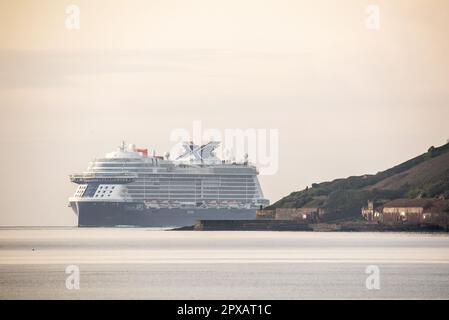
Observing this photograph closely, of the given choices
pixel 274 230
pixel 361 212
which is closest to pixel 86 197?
pixel 274 230

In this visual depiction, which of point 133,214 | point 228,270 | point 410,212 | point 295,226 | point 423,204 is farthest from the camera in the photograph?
point 410,212

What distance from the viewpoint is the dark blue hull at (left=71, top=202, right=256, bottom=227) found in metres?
63.9

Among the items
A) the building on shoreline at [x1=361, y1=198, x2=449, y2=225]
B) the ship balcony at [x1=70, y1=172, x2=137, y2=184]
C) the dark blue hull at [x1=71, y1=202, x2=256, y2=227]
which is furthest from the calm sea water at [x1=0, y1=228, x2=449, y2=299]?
the building on shoreline at [x1=361, y1=198, x2=449, y2=225]

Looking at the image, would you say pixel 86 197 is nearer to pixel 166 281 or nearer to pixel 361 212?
pixel 361 212

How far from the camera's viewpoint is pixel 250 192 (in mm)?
66250

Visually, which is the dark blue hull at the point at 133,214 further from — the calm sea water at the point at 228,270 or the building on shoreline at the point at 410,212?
the calm sea water at the point at 228,270

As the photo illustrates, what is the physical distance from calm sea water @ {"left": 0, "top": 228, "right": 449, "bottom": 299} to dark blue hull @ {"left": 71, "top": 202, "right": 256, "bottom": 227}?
31.0 ft

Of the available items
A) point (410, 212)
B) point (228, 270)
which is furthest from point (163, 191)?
point (228, 270)

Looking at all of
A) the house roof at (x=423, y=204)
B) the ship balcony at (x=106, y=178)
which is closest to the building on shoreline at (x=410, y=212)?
the house roof at (x=423, y=204)

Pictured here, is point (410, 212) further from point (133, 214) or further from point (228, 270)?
point (228, 270)

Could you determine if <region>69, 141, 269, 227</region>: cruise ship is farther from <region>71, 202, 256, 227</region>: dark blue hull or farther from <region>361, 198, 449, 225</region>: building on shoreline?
<region>361, 198, 449, 225</region>: building on shoreline

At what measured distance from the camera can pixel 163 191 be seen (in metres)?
65.4

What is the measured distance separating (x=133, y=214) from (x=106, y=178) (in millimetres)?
2919
